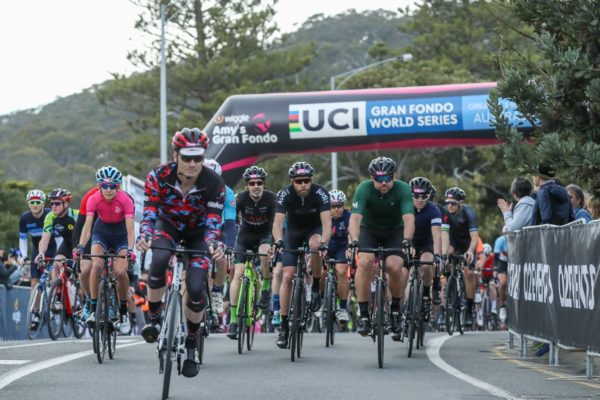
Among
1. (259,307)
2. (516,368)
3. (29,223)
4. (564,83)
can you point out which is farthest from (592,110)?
(29,223)

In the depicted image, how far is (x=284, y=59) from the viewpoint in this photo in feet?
197

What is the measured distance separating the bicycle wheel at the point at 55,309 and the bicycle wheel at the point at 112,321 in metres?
4.45

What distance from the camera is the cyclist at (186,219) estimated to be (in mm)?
9766

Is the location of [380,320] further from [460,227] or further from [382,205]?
[460,227]

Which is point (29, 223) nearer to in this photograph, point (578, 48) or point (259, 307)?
point (259, 307)

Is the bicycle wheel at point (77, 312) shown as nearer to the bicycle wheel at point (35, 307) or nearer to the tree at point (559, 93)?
the bicycle wheel at point (35, 307)

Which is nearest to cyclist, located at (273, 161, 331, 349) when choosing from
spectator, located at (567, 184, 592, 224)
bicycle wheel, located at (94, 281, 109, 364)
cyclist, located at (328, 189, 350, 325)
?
cyclist, located at (328, 189, 350, 325)

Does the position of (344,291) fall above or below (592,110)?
below

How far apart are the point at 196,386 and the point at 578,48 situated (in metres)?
4.49

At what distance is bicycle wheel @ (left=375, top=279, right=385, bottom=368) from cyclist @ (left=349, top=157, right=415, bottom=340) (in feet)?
1.86

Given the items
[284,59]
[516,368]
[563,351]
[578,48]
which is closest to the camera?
[578,48]

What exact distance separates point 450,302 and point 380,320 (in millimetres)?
7017

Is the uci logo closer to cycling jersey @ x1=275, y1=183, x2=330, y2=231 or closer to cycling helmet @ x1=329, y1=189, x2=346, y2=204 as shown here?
cycling helmet @ x1=329, y1=189, x2=346, y2=204

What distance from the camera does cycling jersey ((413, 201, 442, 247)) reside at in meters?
16.2
